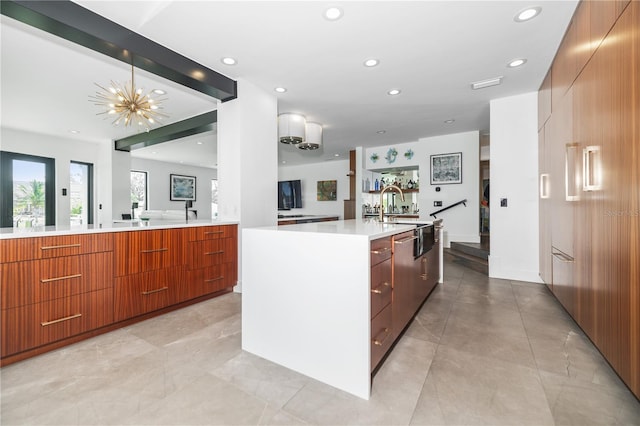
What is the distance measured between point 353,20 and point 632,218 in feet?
7.24

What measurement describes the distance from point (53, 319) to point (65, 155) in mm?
5548

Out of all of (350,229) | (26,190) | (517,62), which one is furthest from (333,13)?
(26,190)

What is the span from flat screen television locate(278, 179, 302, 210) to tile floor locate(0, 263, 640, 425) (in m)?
7.34

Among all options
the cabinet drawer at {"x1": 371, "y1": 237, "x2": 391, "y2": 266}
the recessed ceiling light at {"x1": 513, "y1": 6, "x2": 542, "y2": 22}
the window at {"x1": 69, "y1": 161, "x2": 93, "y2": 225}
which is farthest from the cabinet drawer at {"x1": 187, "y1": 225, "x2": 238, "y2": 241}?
the window at {"x1": 69, "y1": 161, "x2": 93, "y2": 225}

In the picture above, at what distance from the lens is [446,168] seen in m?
5.85

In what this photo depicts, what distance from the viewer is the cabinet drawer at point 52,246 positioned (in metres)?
1.68

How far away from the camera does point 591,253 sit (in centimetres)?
184

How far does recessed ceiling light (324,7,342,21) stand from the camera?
82.0 inches

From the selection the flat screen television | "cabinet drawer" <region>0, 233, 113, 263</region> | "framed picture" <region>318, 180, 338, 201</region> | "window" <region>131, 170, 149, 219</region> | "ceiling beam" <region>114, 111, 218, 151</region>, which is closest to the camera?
"cabinet drawer" <region>0, 233, 113, 263</region>

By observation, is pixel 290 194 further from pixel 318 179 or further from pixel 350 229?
pixel 350 229

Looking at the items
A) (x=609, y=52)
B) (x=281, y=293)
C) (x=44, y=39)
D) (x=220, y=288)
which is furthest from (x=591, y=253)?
(x=44, y=39)

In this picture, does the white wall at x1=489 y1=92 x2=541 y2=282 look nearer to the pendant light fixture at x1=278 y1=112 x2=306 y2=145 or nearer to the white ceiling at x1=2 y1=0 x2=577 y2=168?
the white ceiling at x1=2 y1=0 x2=577 y2=168

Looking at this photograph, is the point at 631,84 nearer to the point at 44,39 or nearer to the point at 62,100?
the point at 44,39

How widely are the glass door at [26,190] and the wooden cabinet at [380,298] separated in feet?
21.0
